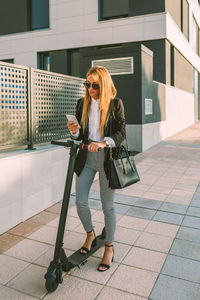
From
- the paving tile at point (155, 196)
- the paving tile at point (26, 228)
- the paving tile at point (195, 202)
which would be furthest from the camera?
the paving tile at point (155, 196)

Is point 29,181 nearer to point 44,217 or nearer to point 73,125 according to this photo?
point 44,217

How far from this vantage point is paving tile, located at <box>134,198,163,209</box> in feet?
15.6

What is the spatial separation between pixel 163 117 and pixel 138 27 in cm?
465

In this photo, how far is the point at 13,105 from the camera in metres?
4.12

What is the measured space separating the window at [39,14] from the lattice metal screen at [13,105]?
14058mm

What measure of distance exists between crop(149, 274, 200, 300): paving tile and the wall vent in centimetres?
840

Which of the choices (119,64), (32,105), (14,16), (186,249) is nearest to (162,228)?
(186,249)

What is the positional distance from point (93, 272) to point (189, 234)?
145 cm

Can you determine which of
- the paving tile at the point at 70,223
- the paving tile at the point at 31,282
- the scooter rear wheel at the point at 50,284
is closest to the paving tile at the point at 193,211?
the paving tile at the point at 70,223

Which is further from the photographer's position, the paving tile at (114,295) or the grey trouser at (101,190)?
the grey trouser at (101,190)

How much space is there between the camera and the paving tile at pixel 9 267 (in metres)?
2.79

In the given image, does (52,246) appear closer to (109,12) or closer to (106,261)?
(106,261)

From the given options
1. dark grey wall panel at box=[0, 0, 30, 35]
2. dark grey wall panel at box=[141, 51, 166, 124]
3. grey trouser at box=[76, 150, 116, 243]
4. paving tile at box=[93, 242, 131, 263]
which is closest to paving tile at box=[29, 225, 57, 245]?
paving tile at box=[93, 242, 131, 263]

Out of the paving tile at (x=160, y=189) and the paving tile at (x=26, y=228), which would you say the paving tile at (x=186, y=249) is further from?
the paving tile at (x=160, y=189)
